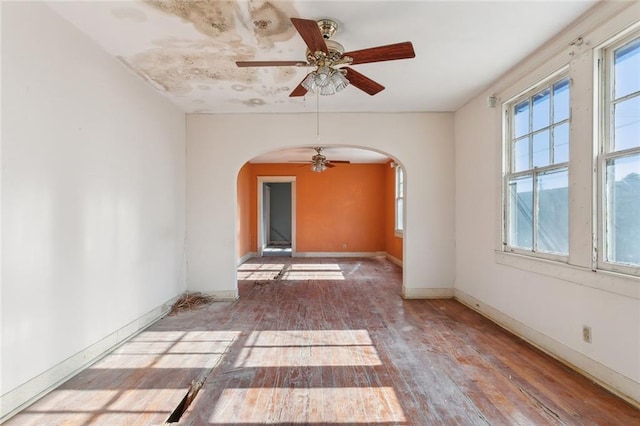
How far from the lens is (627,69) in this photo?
2207mm

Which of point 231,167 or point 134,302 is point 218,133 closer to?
point 231,167

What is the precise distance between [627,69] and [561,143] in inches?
27.2

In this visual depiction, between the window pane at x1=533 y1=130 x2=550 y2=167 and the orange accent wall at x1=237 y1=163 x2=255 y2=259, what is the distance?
6176 millimetres

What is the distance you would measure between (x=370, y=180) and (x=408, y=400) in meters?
7.34

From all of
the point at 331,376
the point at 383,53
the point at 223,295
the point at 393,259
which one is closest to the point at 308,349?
the point at 331,376

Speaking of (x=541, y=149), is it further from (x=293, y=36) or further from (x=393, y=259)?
(x=393, y=259)

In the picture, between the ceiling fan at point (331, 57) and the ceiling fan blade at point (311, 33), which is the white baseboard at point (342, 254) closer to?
the ceiling fan at point (331, 57)

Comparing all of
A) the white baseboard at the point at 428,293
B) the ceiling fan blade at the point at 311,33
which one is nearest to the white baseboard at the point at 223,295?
the white baseboard at the point at 428,293

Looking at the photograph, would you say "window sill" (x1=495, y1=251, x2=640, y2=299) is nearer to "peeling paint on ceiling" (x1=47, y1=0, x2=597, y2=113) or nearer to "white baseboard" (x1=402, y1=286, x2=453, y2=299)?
"white baseboard" (x1=402, y1=286, x2=453, y2=299)

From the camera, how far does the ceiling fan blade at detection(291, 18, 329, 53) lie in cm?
193

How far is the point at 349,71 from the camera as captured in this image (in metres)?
2.61

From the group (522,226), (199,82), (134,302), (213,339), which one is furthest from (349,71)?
(134,302)

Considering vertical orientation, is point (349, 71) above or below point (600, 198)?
above

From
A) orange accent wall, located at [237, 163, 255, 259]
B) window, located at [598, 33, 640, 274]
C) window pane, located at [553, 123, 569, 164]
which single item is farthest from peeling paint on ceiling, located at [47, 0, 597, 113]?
orange accent wall, located at [237, 163, 255, 259]
